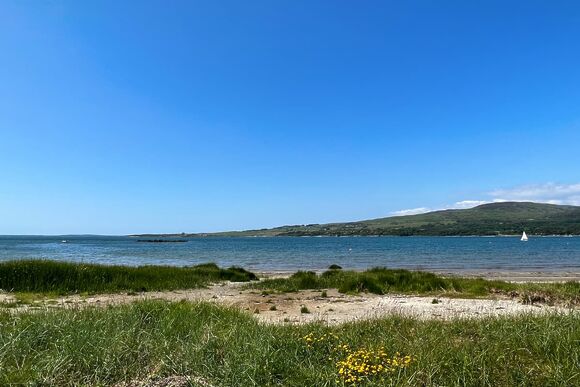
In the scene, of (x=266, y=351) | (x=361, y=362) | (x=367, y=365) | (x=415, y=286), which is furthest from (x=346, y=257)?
(x=367, y=365)

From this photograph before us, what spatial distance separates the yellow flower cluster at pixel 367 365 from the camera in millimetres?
5223

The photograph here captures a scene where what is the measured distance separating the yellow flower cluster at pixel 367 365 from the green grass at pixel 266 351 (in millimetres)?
109

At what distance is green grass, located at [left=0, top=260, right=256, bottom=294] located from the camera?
20.0 m

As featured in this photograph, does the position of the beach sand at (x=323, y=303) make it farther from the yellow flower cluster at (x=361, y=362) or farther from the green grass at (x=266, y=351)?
the yellow flower cluster at (x=361, y=362)

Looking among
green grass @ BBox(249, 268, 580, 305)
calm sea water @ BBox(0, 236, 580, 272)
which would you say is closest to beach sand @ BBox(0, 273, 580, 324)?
green grass @ BBox(249, 268, 580, 305)

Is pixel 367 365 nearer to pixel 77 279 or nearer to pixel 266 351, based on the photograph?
pixel 266 351

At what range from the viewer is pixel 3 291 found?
18.8 meters

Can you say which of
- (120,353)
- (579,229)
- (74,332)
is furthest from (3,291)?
(579,229)

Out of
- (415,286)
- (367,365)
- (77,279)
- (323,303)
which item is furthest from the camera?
(415,286)

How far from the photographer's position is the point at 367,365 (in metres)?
5.45

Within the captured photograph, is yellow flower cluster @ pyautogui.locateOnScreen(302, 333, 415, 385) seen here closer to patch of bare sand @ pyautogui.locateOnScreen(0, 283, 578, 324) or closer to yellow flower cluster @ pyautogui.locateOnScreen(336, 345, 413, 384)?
yellow flower cluster @ pyautogui.locateOnScreen(336, 345, 413, 384)

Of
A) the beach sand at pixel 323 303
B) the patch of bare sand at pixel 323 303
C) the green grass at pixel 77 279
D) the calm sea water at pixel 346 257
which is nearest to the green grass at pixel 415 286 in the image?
the beach sand at pixel 323 303

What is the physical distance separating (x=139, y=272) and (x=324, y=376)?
68.8ft

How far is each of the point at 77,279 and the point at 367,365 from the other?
19.4 meters
